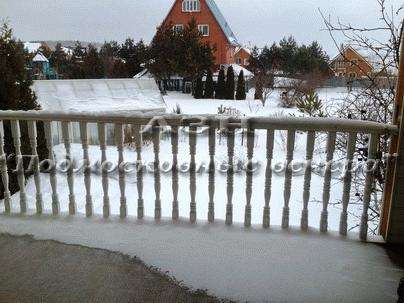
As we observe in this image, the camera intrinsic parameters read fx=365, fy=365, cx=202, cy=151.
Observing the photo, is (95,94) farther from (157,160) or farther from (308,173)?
(308,173)

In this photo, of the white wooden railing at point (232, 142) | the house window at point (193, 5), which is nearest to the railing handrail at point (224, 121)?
the white wooden railing at point (232, 142)

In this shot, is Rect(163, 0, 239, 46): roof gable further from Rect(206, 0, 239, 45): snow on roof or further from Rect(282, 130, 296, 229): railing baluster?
Rect(282, 130, 296, 229): railing baluster

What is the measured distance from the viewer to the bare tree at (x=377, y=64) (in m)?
2.60

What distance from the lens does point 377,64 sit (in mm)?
2869

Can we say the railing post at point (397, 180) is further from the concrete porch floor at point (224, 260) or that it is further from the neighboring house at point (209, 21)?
the neighboring house at point (209, 21)

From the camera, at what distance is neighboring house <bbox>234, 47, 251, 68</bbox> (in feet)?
10.0

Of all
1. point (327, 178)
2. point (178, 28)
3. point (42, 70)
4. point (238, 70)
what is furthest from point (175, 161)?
point (42, 70)

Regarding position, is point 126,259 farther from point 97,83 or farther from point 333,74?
point 97,83

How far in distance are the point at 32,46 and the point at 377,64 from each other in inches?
136

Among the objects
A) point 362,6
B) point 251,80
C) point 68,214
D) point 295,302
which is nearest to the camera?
point 295,302

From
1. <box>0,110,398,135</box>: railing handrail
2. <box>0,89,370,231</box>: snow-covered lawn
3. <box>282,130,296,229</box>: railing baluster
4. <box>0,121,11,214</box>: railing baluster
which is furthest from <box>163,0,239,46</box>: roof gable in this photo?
<box>0,121,11,214</box>: railing baluster

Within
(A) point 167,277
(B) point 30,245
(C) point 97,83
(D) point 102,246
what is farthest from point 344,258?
(C) point 97,83

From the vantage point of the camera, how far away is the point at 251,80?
3133 mm

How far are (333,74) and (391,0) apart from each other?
0.72 metres
